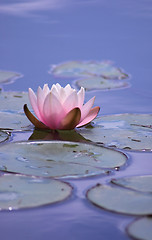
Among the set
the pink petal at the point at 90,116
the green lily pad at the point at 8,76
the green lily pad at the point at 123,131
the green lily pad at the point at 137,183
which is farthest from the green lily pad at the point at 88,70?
the green lily pad at the point at 137,183

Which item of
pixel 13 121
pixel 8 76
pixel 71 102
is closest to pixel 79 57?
pixel 8 76

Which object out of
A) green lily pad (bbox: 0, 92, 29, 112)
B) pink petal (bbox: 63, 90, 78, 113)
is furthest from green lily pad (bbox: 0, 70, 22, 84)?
pink petal (bbox: 63, 90, 78, 113)

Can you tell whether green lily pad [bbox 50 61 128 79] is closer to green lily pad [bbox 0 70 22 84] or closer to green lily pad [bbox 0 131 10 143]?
green lily pad [bbox 0 70 22 84]

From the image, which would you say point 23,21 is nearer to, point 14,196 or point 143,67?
point 143,67

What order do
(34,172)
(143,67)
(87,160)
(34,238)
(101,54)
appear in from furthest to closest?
(101,54)
(143,67)
(87,160)
(34,172)
(34,238)

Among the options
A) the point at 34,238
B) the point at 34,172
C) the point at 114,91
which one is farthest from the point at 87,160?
the point at 114,91

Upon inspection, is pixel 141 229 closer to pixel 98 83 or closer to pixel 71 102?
pixel 71 102
